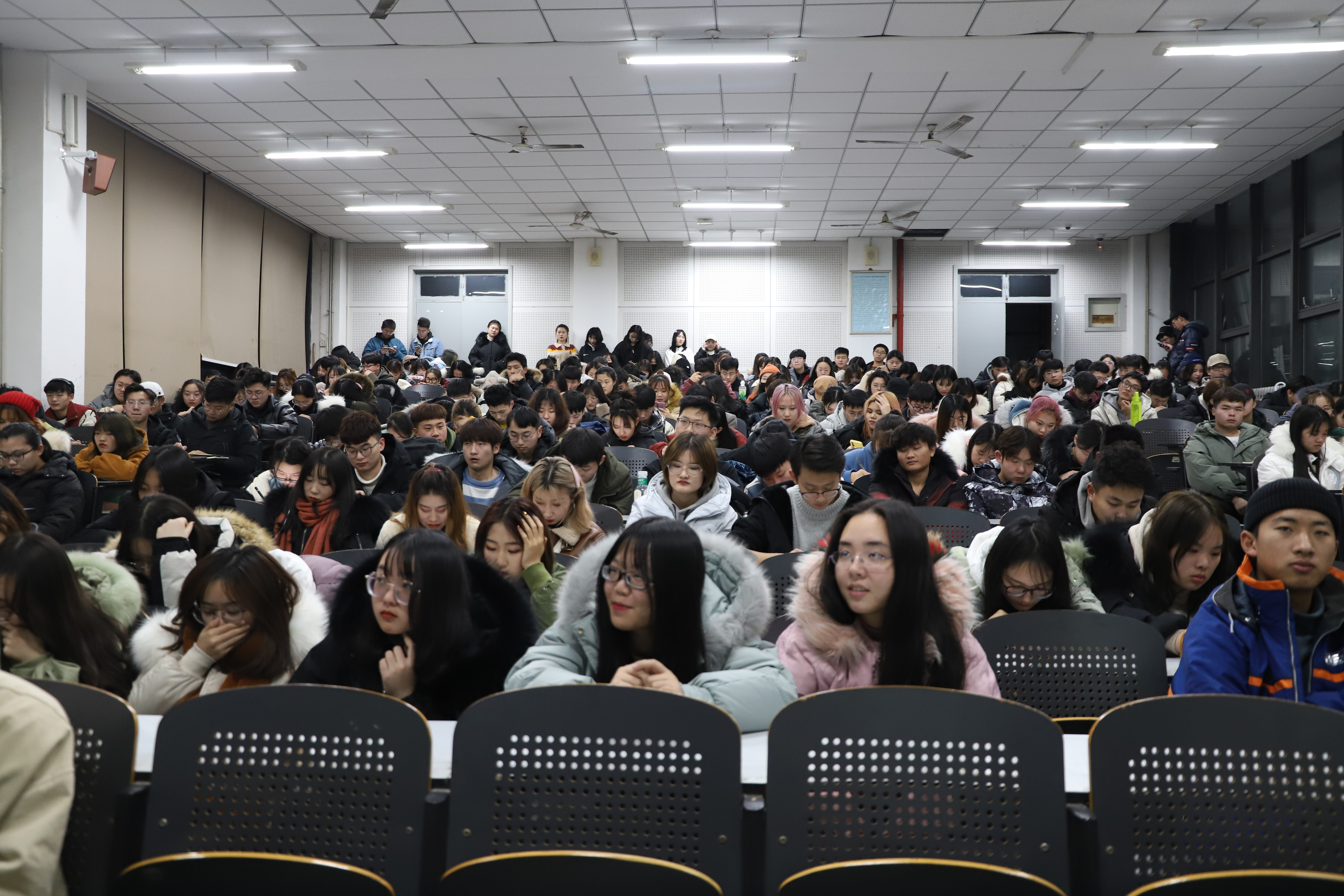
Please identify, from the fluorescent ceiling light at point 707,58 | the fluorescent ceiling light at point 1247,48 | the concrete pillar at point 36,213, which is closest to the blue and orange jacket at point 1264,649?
the fluorescent ceiling light at point 707,58

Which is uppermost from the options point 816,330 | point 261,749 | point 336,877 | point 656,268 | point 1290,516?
point 656,268

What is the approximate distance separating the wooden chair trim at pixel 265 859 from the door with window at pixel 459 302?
51.4 ft

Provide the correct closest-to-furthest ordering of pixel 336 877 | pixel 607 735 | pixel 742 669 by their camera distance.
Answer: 1. pixel 336 877
2. pixel 607 735
3. pixel 742 669

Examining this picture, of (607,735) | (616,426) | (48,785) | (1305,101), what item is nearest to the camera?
Result: (48,785)

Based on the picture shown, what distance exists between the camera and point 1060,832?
5.51 ft

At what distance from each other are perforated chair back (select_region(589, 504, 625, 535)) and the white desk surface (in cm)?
239

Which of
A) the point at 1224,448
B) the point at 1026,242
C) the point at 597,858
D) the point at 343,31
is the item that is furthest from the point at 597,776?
the point at 1026,242

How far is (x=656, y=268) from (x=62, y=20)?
10225 mm

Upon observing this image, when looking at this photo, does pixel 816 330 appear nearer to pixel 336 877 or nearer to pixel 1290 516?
A: pixel 1290 516

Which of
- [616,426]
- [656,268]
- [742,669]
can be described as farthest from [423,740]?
[656,268]

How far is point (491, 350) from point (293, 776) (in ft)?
44.2

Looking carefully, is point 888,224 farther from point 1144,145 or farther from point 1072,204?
point 1144,145

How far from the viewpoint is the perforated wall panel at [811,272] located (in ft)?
54.0

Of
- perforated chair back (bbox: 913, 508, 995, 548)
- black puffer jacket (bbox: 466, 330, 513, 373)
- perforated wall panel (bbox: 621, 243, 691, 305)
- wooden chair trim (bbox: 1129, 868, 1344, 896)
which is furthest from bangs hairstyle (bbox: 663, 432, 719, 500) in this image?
perforated wall panel (bbox: 621, 243, 691, 305)
